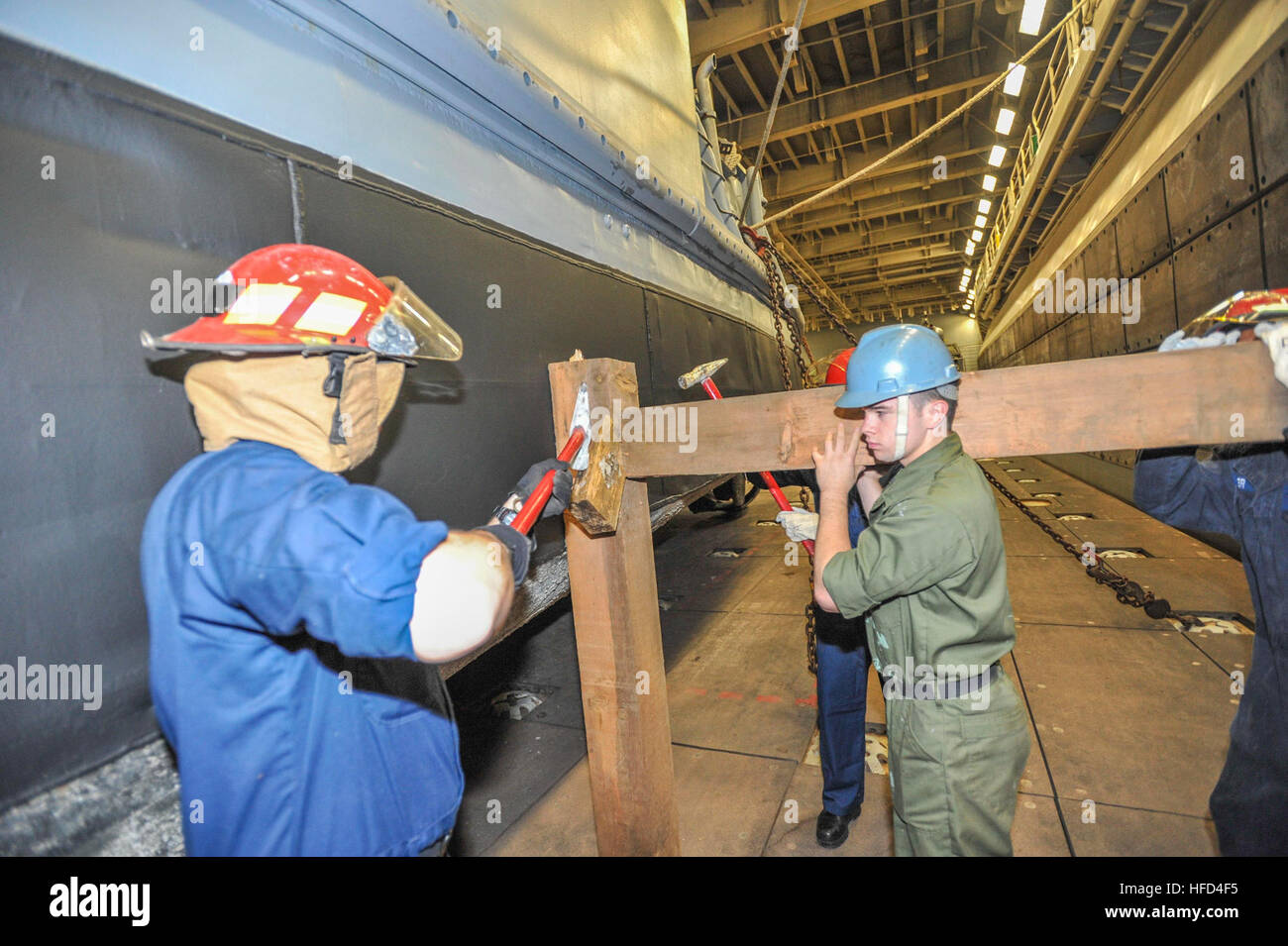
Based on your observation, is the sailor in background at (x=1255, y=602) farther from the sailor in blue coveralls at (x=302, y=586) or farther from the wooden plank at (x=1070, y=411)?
the sailor in blue coveralls at (x=302, y=586)

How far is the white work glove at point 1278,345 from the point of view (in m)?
1.20

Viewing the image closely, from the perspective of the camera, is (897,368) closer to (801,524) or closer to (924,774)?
(801,524)

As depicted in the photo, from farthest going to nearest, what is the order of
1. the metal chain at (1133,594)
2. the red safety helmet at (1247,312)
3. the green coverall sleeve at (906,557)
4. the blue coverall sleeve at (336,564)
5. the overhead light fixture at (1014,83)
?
the overhead light fixture at (1014,83), the metal chain at (1133,594), the green coverall sleeve at (906,557), the red safety helmet at (1247,312), the blue coverall sleeve at (336,564)

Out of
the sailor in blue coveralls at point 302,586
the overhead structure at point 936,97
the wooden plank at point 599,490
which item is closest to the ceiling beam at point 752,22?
the overhead structure at point 936,97

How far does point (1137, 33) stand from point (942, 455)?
6.63m

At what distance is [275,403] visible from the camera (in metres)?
1.13

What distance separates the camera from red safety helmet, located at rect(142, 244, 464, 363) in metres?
1.08

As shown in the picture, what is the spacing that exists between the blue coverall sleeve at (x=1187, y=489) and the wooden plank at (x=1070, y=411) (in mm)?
550

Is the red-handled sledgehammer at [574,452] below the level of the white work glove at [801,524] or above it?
above

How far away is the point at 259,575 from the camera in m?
0.93

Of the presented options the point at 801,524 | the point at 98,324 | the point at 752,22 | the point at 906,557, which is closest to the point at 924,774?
the point at 906,557

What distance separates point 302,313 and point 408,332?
0.21 m

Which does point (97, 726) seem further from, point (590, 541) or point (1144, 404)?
point (1144, 404)

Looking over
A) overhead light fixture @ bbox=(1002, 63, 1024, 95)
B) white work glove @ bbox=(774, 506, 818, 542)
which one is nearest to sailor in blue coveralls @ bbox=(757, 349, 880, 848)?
white work glove @ bbox=(774, 506, 818, 542)
